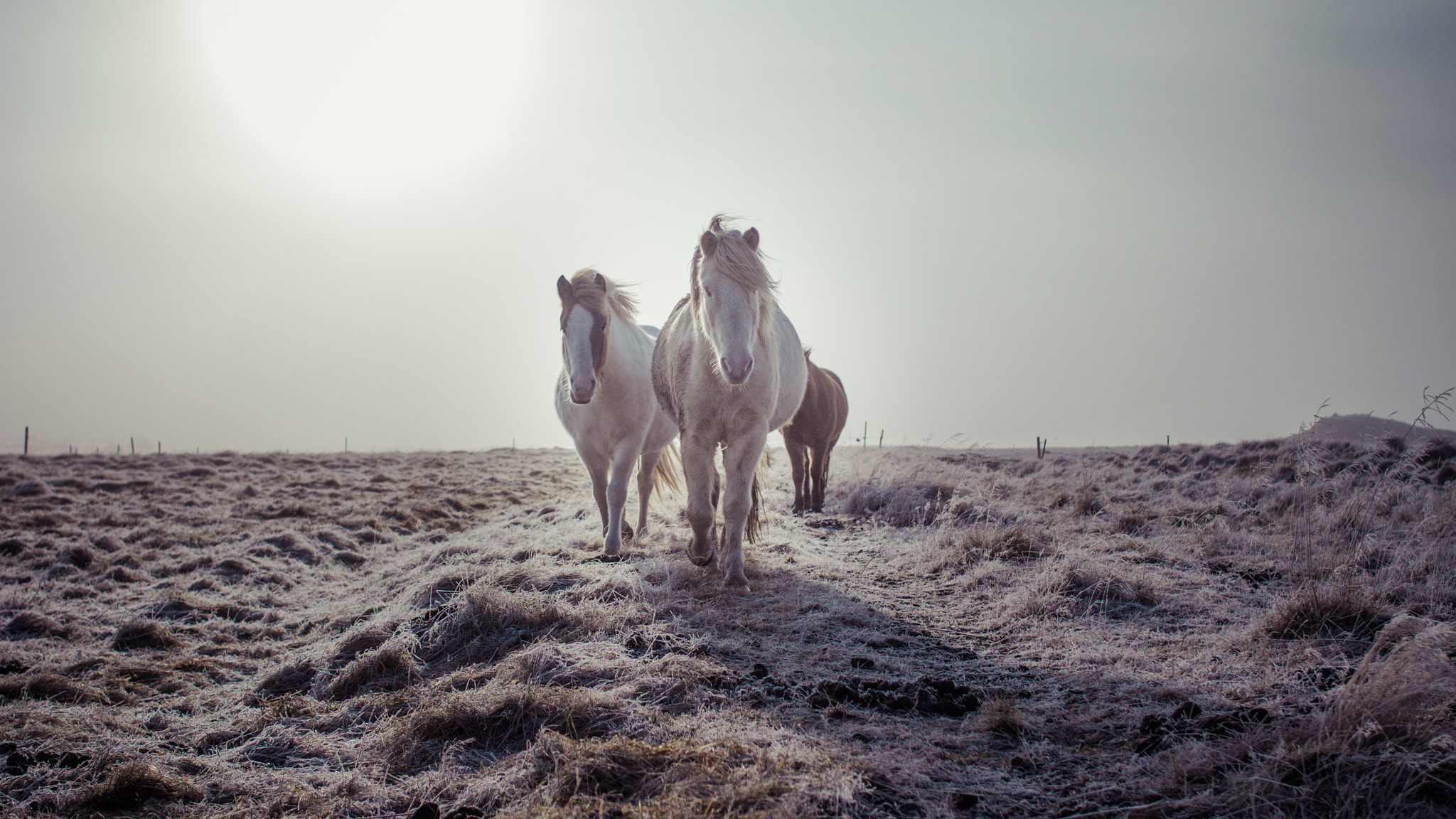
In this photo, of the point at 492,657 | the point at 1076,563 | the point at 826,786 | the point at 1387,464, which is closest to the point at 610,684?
the point at 492,657

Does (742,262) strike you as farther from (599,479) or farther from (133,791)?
(133,791)

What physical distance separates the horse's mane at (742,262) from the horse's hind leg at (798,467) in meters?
5.40

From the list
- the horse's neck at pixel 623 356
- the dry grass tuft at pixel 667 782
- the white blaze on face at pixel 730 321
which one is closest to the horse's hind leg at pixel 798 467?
the horse's neck at pixel 623 356

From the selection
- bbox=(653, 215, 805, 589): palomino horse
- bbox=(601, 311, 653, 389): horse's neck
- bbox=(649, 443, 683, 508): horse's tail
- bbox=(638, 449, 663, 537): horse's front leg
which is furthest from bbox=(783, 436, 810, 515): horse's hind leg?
bbox=(653, 215, 805, 589): palomino horse

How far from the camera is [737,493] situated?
18.1ft

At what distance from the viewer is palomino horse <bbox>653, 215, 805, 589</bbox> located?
5.00m

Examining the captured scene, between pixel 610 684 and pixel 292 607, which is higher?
pixel 610 684

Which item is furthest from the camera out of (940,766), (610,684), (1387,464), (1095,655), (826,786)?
(1387,464)

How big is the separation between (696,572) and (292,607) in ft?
12.9

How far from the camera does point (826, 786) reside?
85.5 inches

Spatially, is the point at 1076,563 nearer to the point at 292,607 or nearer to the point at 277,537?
the point at 292,607

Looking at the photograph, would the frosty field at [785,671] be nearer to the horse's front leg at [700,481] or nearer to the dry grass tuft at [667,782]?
the dry grass tuft at [667,782]

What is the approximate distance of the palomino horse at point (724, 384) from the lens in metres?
5.00

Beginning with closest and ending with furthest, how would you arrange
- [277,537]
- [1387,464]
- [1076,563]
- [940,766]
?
[940,766], [1076,563], [277,537], [1387,464]
